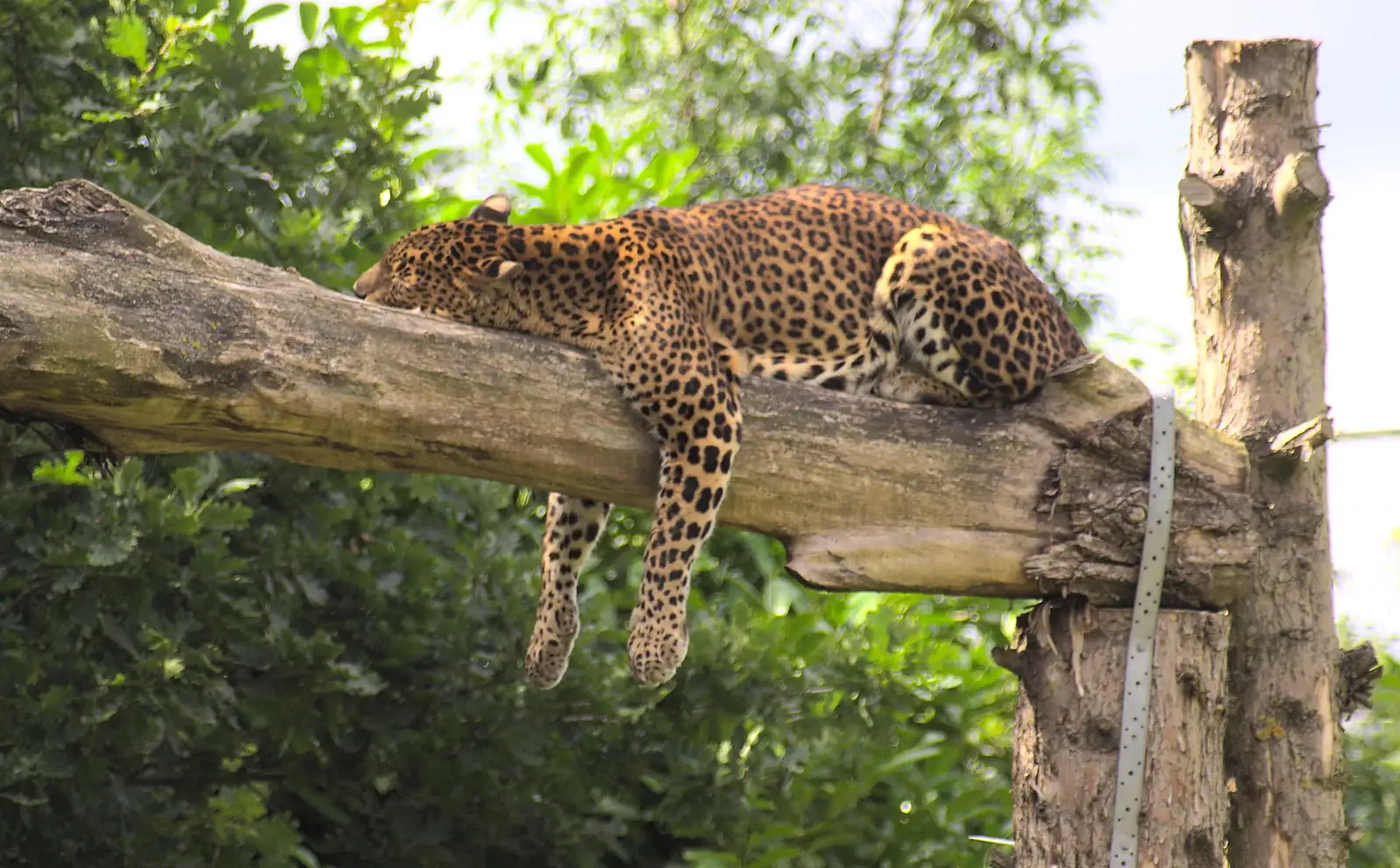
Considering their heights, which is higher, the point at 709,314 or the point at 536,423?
the point at 709,314

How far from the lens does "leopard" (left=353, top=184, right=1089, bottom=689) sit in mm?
4848

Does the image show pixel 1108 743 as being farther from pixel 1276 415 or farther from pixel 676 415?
pixel 676 415

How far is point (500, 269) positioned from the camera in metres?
4.91

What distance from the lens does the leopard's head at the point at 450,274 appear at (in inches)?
194

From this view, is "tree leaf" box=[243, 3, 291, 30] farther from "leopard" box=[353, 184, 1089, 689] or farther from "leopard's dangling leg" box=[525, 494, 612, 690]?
"leopard's dangling leg" box=[525, 494, 612, 690]

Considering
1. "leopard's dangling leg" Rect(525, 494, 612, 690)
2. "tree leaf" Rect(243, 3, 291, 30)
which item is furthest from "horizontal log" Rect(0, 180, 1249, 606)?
"tree leaf" Rect(243, 3, 291, 30)

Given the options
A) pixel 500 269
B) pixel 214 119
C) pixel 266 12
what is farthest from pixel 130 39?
pixel 500 269

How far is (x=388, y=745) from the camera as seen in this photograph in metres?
7.26

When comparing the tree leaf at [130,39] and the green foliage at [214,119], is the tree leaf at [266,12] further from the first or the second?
the tree leaf at [130,39]

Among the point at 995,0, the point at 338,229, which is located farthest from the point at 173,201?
the point at 995,0

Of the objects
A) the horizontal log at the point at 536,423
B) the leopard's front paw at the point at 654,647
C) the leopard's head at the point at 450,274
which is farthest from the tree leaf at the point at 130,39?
the leopard's front paw at the point at 654,647

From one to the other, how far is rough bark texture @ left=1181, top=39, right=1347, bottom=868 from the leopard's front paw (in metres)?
2.11

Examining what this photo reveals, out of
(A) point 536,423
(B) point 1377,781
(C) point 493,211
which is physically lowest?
(B) point 1377,781

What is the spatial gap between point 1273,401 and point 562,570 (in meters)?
2.63
